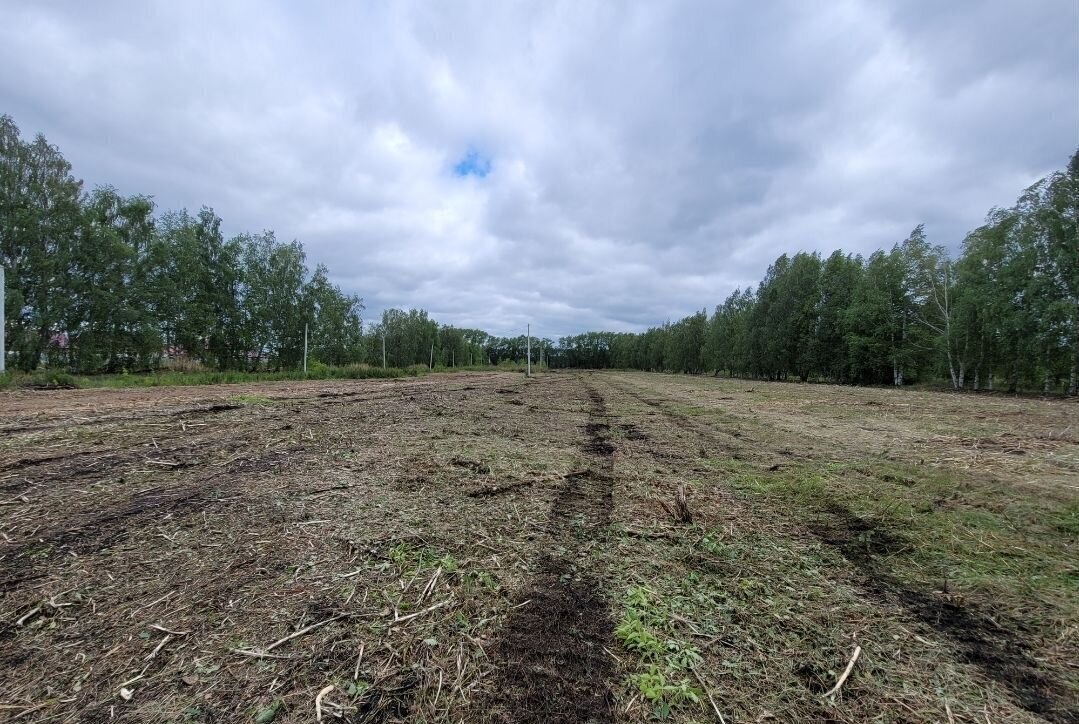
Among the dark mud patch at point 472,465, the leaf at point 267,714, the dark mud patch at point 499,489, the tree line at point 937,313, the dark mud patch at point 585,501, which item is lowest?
the dark mud patch at point 585,501

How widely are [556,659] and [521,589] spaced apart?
25.8 inches

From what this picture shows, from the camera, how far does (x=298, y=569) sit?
283 cm

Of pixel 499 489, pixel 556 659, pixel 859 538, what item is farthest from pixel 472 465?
pixel 859 538

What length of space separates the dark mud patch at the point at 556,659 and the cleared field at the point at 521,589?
1cm

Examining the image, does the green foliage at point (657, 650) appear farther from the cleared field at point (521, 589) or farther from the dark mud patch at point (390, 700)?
the dark mud patch at point (390, 700)

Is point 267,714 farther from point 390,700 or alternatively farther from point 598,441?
point 598,441

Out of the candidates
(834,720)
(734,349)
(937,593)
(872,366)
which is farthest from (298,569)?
(734,349)

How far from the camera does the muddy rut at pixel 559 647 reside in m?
1.81

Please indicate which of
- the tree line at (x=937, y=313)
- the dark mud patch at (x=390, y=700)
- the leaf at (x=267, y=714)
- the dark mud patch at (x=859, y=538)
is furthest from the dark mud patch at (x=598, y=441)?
the tree line at (x=937, y=313)

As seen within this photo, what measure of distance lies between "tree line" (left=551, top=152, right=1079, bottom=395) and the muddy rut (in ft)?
113

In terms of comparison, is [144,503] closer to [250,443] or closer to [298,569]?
[298,569]

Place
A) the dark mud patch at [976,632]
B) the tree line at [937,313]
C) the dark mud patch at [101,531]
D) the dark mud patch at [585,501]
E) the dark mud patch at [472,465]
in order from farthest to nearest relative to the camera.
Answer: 1. the tree line at [937,313]
2. the dark mud patch at [472,465]
3. the dark mud patch at [585,501]
4. the dark mud patch at [101,531]
5. the dark mud patch at [976,632]

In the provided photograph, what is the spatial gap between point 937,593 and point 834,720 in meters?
1.70

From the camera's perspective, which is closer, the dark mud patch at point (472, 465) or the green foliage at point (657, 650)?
the green foliage at point (657, 650)
